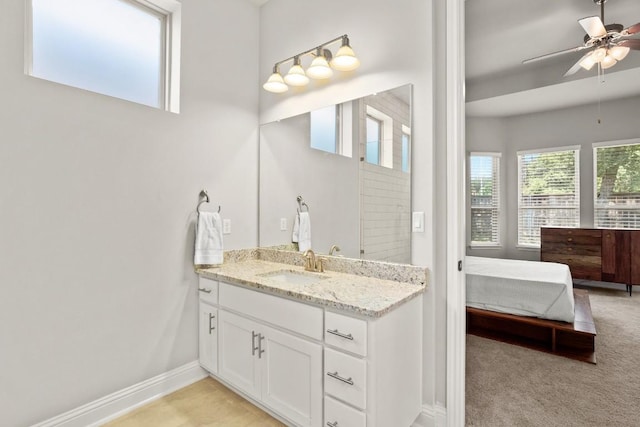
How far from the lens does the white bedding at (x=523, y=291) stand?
Result: 2805mm

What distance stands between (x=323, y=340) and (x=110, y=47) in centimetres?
223

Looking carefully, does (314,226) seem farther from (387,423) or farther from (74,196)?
(74,196)

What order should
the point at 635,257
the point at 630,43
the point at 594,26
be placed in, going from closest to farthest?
the point at 594,26 → the point at 630,43 → the point at 635,257

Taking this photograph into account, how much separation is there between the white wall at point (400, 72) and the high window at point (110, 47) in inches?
36.0

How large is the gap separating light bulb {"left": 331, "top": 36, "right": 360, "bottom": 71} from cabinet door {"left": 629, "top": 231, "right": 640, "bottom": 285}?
5.05m

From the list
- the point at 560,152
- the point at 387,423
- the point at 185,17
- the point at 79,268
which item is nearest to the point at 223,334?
the point at 79,268

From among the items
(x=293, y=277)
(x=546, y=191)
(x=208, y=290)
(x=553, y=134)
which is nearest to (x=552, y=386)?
(x=293, y=277)

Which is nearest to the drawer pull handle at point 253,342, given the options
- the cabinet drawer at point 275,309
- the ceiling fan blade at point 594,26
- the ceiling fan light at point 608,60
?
the cabinet drawer at point 275,309

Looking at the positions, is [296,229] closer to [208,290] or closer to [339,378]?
[208,290]

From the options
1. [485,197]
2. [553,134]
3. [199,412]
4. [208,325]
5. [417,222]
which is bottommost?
[199,412]

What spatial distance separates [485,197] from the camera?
6.02 meters

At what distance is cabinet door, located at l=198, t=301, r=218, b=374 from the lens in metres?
2.18

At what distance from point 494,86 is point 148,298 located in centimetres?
524

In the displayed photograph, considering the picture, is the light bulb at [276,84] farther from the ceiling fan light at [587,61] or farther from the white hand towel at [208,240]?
the ceiling fan light at [587,61]
